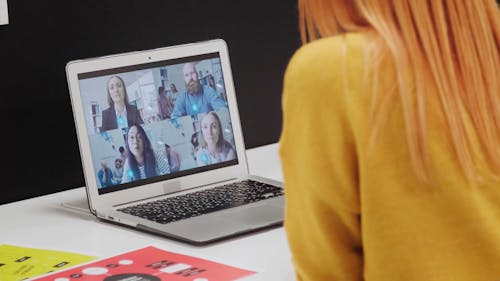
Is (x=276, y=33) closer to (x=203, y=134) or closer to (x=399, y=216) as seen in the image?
(x=203, y=134)

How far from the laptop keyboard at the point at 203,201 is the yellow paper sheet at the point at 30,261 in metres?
0.20

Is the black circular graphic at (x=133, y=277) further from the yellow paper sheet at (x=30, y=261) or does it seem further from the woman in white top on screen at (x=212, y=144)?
the woman in white top on screen at (x=212, y=144)

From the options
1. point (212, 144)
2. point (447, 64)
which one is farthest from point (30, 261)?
point (447, 64)

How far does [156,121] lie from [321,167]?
0.85m

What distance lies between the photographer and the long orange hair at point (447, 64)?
33.2 inches

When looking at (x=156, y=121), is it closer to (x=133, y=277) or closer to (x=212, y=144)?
(x=212, y=144)

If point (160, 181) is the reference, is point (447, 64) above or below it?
above

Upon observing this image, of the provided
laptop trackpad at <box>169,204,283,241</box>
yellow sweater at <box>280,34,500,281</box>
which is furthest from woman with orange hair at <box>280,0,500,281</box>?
laptop trackpad at <box>169,204,283,241</box>

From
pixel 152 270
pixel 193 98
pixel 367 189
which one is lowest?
pixel 152 270

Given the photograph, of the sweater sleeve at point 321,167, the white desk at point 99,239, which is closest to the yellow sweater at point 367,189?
the sweater sleeve at point 321,167

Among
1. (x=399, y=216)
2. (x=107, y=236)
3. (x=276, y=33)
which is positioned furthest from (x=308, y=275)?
(x=276, y=33)

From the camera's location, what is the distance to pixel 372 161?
33.7 inches

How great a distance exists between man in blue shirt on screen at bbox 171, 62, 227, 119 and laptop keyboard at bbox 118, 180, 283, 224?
0.16m

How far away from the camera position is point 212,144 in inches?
69.4
